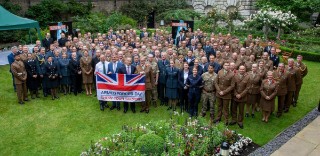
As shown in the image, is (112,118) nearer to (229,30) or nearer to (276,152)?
(276,152)

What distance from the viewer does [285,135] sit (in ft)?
29.3

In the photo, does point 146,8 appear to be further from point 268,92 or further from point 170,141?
point 170,141

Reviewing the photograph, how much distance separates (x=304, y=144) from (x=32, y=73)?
9.70 meters

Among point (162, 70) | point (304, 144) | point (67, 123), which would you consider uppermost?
point (162, 70)

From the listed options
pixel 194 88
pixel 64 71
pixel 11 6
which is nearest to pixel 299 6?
pixel 194 88

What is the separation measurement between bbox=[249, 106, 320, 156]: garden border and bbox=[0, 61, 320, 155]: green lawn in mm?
227

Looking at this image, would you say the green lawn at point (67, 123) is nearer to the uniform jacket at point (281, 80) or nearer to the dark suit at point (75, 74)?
the dark suit at point (75, 74)

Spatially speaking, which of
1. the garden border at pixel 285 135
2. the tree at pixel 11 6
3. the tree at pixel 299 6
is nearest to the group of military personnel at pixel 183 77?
the garden border at pixel 285 135

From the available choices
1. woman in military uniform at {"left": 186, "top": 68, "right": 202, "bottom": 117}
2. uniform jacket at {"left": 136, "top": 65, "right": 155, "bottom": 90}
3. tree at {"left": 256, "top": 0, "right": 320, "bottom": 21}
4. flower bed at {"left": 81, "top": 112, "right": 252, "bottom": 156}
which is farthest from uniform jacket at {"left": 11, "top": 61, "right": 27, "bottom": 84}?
tree at {"left": 256, "top": 0, "right": 320, "bottom": 21}

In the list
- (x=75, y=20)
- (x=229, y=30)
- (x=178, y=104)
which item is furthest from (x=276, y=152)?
(x=75, y=20)

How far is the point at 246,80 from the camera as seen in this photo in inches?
360

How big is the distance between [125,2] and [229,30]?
13.0m

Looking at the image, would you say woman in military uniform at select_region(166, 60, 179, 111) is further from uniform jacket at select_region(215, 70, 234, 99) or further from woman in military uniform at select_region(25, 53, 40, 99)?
woman in military uniform at select_region(25, 53, 40, 99)

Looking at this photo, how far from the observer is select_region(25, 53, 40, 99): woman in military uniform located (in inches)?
451
